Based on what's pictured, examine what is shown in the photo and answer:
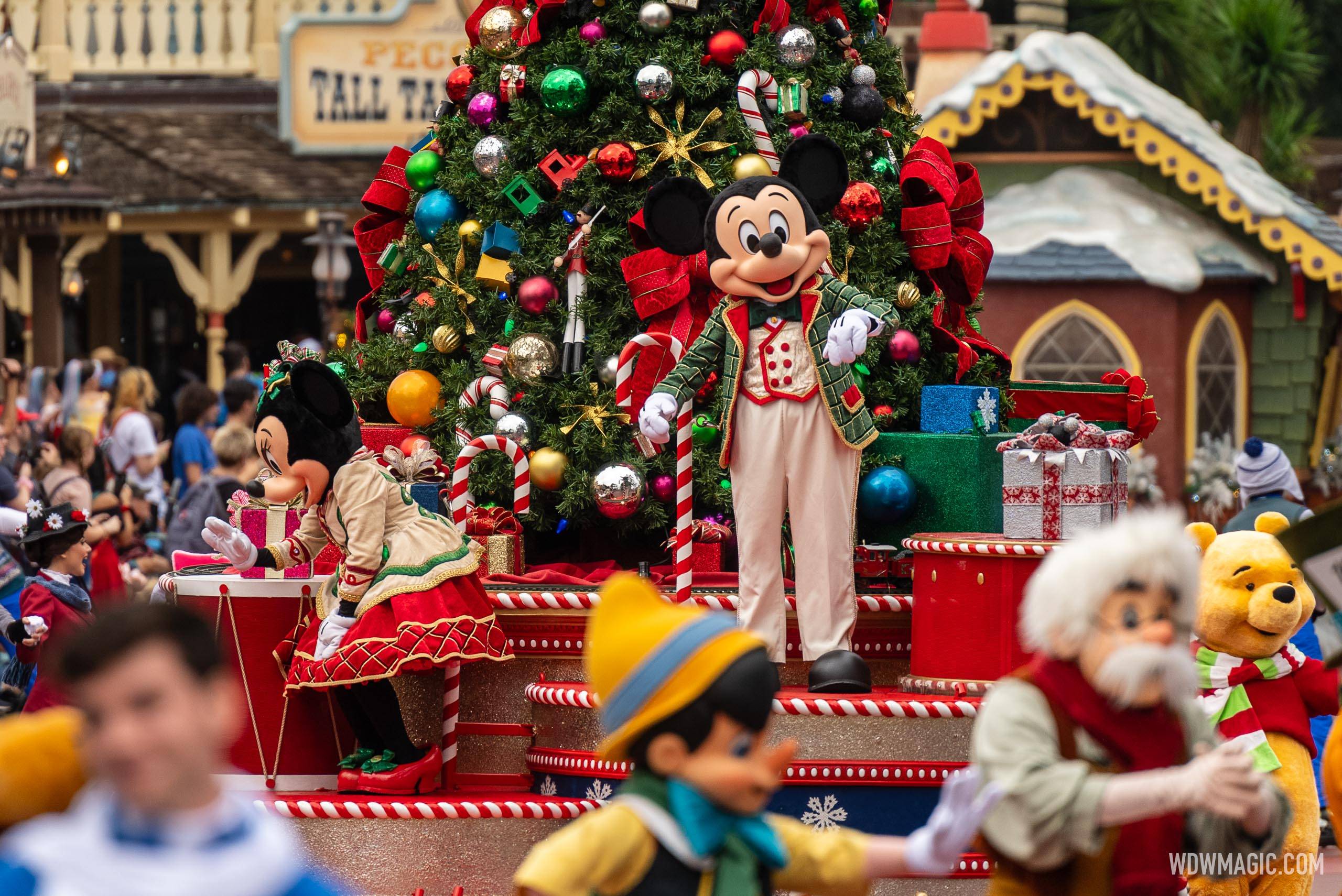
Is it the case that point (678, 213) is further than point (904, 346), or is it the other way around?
point (904, 346)

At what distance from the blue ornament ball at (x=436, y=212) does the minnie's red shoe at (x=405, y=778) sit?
2216mm

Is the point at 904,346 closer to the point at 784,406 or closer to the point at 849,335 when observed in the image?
the point at 784,406

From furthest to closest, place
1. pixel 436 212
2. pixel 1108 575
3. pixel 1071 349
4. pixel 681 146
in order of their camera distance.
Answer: pixel 1071 349, pixel 436 212, pixel 681 146, pixel 1108 575

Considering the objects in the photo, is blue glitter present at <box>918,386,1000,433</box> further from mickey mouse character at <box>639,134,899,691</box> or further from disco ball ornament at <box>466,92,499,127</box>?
disco ball ornament at <box>466,92,499,127</box>

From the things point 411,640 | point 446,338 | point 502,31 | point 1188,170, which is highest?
point 1188,170

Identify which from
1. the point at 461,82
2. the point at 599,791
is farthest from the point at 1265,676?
the point at 461,82

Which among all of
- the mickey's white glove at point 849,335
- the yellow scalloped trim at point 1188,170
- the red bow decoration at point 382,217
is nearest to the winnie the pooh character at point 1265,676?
the mickey's white glove at point 849,335

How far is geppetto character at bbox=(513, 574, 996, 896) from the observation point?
354 cm

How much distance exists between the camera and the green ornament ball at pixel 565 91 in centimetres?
743

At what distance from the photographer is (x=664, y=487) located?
7379 mm

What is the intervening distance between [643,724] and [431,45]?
19472mm

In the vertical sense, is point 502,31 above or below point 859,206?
above

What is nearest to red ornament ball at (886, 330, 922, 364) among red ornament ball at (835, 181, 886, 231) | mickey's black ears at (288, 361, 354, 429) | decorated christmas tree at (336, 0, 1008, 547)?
decorated christmas tree at (336, 0, 1008, 547)

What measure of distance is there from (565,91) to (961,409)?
191 cm
